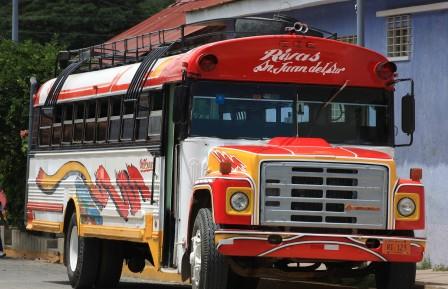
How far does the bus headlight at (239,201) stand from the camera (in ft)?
39.8

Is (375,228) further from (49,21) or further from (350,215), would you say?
(49,21)

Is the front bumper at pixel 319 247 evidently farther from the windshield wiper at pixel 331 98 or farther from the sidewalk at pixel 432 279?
the sidewalk at pixel 432 279

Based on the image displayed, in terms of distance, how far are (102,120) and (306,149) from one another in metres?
4.35

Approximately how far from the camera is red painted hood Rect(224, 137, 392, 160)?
1255cm

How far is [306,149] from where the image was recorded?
41.8 feet

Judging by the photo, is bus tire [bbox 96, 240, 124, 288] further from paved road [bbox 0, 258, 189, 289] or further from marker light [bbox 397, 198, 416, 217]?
marker light [bbox 397, 198, 416, 217]

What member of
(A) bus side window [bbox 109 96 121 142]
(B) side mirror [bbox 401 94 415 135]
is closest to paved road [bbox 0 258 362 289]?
(A) bus side window [bbox 109 96 121 142]

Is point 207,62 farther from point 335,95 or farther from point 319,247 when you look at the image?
point 319,247

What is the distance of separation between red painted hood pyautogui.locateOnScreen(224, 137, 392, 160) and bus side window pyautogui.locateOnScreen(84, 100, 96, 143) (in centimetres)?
404

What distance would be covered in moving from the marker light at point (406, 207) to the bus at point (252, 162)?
0.01 meters

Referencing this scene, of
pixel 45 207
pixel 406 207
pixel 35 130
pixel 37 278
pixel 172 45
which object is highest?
pixel 172 45

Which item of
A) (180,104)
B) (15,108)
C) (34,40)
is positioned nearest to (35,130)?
(180,104)

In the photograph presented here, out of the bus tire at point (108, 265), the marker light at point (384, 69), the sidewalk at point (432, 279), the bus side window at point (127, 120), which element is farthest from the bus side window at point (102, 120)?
the sidewalk at point (432, 279)

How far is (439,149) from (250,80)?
725 cm
